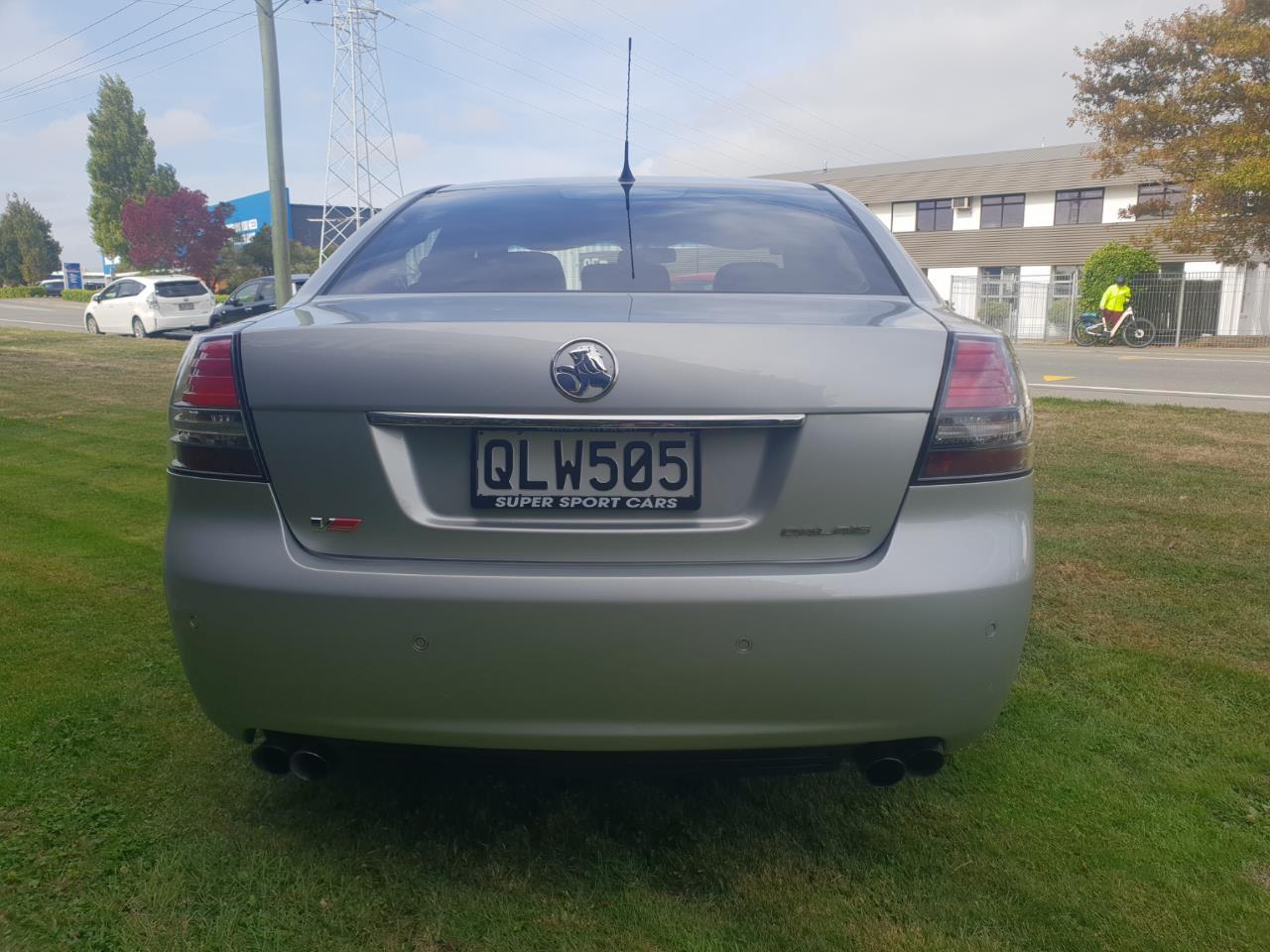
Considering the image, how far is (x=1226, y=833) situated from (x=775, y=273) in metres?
1.67

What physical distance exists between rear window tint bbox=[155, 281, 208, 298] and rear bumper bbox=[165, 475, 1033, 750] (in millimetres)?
25824

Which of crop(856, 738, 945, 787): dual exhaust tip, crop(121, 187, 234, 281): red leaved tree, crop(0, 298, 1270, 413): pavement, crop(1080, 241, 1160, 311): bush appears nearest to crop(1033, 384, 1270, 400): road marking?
crop(0, 298, 1270, 413): pavement

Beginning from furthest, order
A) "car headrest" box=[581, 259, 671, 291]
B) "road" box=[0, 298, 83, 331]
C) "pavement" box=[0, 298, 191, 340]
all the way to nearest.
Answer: "road" box=[0, 298, 83, 331], "pavement" box=[0, 298, 191, 340], "car headrest" box=[581, 259, 671, 291]

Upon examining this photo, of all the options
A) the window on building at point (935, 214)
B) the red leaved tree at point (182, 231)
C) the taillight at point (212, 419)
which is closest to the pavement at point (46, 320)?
the red leaved tree at point (182, 231)

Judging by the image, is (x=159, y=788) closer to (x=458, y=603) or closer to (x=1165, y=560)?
(x=458, y=603)

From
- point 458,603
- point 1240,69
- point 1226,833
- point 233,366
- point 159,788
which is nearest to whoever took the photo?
point 458,603

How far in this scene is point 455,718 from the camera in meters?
2.05

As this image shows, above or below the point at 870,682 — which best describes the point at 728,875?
below

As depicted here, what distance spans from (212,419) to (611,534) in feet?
2.72

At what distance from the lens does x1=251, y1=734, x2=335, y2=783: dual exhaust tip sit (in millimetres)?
2203

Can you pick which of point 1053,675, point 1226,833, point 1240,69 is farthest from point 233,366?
point 1240,69

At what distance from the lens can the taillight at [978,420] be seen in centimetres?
207

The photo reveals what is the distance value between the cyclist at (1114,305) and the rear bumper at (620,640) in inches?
1037

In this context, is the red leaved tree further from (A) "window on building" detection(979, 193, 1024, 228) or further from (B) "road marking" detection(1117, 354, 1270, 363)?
(B) "road marking" detection(1117, 354, 1270, 363)
